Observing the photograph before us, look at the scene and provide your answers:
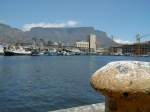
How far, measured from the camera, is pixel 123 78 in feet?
8.90

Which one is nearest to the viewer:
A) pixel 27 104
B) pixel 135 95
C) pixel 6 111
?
pixel 135 95

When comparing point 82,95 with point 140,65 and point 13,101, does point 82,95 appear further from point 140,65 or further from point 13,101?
point 140,65

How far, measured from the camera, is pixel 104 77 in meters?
2.83

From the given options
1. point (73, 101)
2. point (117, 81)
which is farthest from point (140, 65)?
point (73, 101)

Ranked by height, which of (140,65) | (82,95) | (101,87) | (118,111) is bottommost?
(82,95)

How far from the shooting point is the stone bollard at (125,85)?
8.81 feet

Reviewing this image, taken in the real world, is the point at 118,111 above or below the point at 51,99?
above

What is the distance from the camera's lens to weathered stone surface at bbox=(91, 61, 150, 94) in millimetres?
2680

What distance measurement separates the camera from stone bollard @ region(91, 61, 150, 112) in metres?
2.69

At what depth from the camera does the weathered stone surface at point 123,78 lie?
2680 mm

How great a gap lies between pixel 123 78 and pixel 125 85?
0.21 ft

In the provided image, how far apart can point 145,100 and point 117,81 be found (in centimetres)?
30

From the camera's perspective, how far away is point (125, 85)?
268 cm

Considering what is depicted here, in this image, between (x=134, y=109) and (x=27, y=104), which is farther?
(x=27, y=104)
